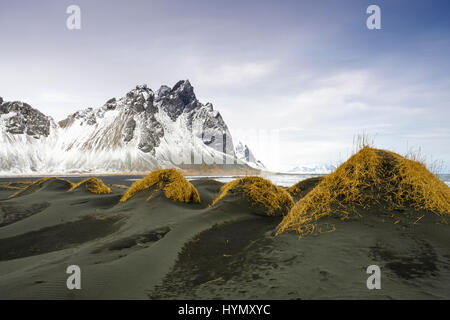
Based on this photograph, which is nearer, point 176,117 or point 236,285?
point 236,285

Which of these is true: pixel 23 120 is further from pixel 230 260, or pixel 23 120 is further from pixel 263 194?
pixel 230 260

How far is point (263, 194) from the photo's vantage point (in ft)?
25.4

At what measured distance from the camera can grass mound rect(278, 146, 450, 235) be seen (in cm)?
474

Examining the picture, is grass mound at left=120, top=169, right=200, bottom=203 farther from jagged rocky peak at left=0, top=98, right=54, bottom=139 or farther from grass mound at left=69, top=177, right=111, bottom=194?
jagged rocky peak at left=0, top=98, right=54, bottom=139

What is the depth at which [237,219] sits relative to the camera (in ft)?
21.5

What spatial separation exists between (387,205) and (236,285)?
3.56m

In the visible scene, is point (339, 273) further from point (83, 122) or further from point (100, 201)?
point (83, 122)

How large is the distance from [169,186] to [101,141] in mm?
153417

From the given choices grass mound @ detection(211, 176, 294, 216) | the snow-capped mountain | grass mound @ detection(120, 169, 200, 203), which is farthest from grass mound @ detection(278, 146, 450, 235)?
the snow-capped mountain

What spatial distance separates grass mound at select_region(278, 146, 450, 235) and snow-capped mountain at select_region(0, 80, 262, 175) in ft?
430

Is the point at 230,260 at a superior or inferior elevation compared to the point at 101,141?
inferior

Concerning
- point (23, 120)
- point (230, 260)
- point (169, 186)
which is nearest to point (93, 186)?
point (169, 186)
